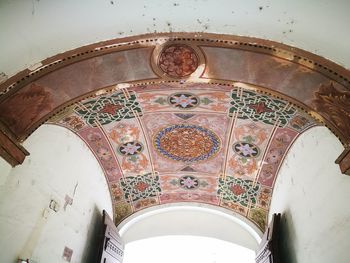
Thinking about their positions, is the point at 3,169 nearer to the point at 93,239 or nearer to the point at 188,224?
the point at 93,239

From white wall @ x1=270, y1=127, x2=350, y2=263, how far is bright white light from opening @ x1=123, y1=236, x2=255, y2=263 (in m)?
4.74

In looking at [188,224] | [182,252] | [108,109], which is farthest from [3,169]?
[182,252]

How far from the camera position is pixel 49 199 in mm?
4707

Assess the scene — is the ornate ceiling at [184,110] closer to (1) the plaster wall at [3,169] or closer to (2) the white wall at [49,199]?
(1) the plaster wall at [3,169]

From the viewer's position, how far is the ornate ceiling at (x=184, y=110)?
334cm

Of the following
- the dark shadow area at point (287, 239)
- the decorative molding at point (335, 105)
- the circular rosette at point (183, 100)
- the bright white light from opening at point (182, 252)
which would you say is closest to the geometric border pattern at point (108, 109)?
the circular rosette at point (183, 100)

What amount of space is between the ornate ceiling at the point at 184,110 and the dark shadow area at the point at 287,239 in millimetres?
1069

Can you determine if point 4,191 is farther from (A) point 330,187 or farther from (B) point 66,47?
(A) point 330,187

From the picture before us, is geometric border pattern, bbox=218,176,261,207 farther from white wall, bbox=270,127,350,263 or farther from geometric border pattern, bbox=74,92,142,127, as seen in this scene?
geometric border pattern, bbox=74,92,142,127

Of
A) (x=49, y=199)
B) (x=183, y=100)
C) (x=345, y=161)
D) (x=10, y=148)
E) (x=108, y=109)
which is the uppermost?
(x=183, y=100)

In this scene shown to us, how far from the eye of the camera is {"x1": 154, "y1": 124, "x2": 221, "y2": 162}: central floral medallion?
6129mm

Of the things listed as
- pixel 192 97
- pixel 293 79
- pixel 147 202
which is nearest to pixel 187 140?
pixel 192 97

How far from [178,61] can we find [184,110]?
199 cm

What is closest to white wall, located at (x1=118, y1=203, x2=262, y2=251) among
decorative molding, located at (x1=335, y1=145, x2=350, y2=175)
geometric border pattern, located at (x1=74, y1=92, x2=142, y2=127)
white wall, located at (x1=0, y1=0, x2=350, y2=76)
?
geometric border pattern, located at (x1=74, y1=92, x2=142, y2=127)
